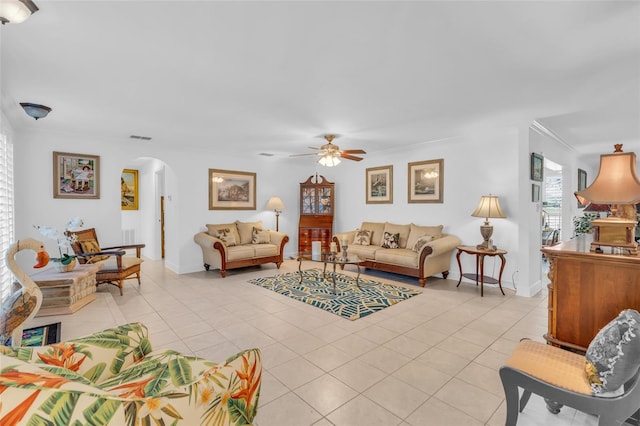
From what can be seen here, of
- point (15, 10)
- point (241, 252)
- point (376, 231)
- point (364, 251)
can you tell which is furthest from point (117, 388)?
point (376, 231)

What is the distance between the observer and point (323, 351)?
9.14ft

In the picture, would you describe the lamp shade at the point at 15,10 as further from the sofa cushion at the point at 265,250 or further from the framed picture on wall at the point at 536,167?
the framed picture on wall at the point at 536,167

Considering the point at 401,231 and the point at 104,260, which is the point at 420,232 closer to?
the point at 401,231

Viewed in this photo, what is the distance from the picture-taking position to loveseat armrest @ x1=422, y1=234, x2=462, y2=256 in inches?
190

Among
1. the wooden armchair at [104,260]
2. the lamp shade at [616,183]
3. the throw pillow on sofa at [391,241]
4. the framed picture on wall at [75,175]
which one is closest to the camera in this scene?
the lamp shade at [616,183]

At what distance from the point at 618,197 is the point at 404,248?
3.82 m

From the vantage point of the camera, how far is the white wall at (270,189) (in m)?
4.59

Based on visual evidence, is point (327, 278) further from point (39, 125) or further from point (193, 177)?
point (39, 125)

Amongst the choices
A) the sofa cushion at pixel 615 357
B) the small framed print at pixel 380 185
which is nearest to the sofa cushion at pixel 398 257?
the small framed print at pixel 380 185

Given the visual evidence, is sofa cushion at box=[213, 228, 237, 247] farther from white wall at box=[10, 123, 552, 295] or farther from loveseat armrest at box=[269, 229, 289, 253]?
loveseat armrest at box=[269, 229, 289, 253]

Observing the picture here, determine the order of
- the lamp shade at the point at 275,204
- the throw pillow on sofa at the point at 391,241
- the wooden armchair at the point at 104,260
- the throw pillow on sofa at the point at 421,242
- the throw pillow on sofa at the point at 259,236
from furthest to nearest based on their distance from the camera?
the lamp shade at the point at 275,204 < the throw pillow on sofa at the point at 259,236 < the throw pillow on sofa at the point at 391,241 < the throw pillow on sofa at the point at 421,242 < the wooden armchair at the point at 104,260

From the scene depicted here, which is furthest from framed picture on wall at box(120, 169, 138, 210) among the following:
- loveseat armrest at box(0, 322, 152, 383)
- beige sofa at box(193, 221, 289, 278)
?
loveseat armrest at box(0, 322, 152, 383)

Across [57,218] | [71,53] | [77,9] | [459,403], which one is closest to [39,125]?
[57,218]

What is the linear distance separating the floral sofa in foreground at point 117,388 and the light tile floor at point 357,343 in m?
0.92
